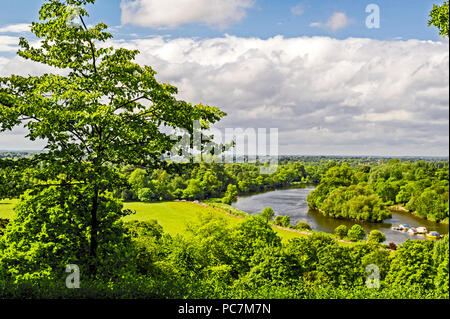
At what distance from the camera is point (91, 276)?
7.97 meters

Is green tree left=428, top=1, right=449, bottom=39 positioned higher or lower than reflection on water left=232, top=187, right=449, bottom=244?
higher

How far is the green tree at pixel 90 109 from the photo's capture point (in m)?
6.93

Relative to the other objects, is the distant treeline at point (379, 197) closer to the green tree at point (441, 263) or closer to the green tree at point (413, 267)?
the green tree at point (441, 263)

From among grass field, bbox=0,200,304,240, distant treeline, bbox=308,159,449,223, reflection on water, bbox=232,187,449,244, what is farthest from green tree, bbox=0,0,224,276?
distant treeline, bbox=308,159,449,223

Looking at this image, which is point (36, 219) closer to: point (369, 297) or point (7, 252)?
point (7, 252)

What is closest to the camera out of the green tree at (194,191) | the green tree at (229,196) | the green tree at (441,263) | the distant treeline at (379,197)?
the green tree at (441,263)

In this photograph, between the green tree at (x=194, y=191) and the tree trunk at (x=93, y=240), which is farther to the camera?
the green tree at (x=194, y=191)

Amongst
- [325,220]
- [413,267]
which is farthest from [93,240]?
[325,220]

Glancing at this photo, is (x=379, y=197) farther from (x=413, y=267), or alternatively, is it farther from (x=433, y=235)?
(x=413, y=267)

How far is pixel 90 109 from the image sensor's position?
22.8 ft

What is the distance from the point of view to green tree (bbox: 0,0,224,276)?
22.7 ft

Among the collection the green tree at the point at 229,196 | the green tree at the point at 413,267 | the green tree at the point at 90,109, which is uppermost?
the green tree at the point at 90,109

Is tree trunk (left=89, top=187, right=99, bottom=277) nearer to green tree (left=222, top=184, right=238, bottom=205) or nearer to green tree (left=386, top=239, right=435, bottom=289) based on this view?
green tree (left=386, top=239, right=435, bottom=289)

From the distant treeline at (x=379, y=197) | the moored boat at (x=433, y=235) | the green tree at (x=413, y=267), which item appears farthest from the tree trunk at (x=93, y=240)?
the distant treeline at (x=379, y=197)
